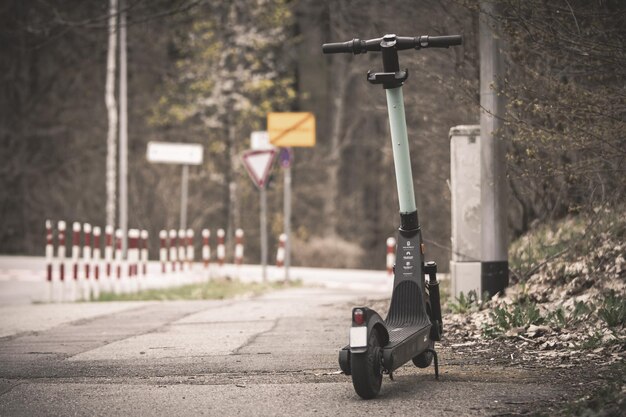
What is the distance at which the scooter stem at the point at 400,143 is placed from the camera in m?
6.41

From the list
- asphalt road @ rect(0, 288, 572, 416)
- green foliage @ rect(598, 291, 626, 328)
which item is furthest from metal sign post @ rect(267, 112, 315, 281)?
green foliage @ rect(598, 291, 626, 328)

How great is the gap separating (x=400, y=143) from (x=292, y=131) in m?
13.5

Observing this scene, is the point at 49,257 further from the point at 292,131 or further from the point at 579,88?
the point at 579,88

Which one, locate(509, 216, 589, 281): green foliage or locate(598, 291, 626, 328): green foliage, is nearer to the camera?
locate(598, 291, 626, 328): green foliage

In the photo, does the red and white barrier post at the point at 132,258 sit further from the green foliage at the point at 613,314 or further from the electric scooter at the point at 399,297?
the electric scooter at the point at 399,297

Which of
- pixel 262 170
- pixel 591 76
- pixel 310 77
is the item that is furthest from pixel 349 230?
pixel 591 76

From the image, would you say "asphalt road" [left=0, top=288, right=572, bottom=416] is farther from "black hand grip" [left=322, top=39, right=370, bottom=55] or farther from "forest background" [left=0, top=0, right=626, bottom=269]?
"forest background" [left=0, top=0, right=626, bottom=269]

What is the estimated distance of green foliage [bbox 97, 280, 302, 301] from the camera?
16422 millimetres

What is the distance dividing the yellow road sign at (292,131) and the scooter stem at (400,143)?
1333 cm

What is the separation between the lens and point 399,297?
6.71m

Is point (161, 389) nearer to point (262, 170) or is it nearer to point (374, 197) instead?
point (262, 170)

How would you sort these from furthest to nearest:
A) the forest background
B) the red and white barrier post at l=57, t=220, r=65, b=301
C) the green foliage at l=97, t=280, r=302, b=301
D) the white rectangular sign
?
the forest background, the white rectangular sign, the green foliage at l=97, t=280, r=302, b=301, the red and white barrier post at l=57, t=220, r=65, b=301

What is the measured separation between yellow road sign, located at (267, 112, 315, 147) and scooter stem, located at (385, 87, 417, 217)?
43.7 feet

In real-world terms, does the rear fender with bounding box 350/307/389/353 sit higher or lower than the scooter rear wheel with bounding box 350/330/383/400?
higher
